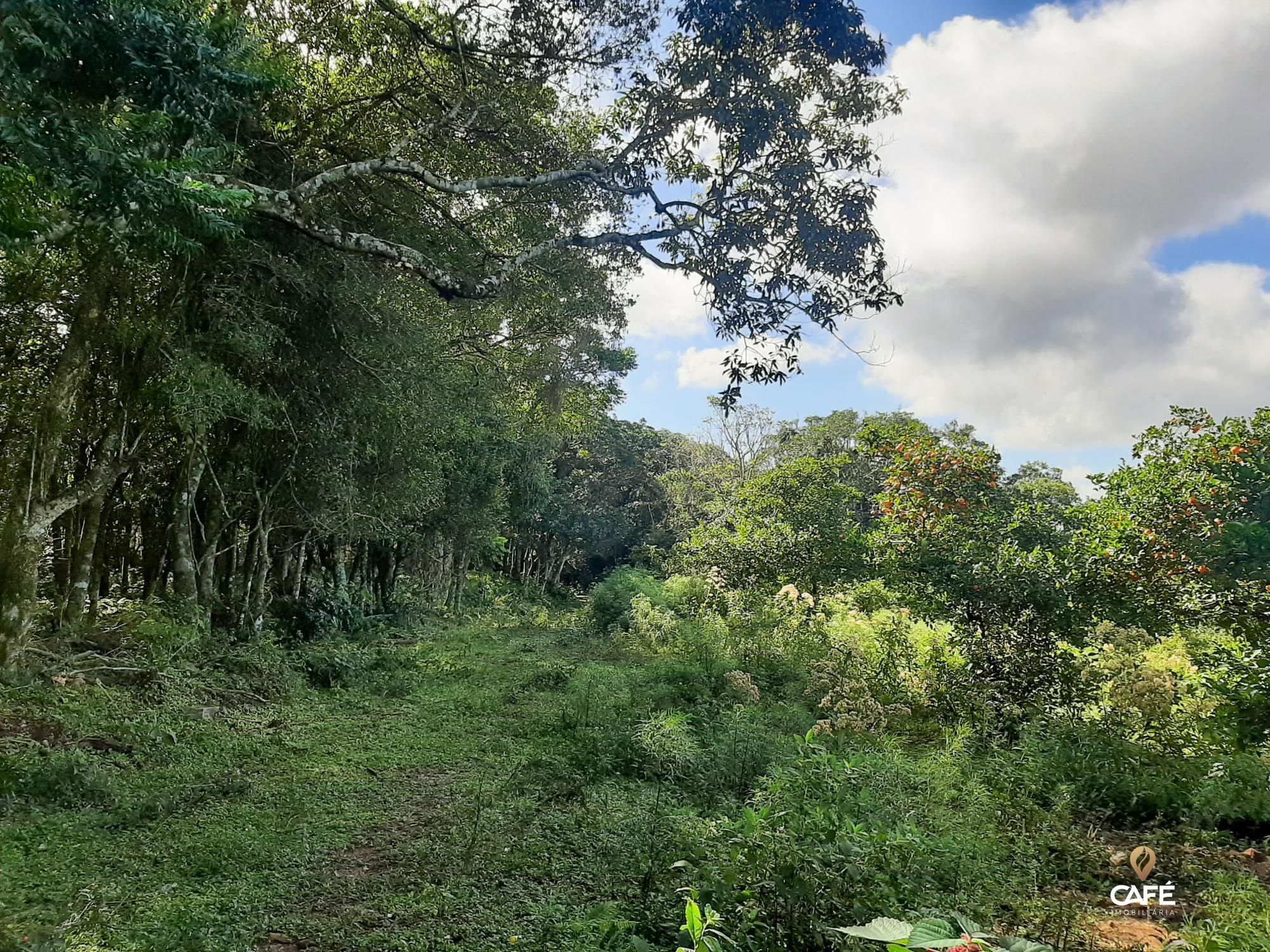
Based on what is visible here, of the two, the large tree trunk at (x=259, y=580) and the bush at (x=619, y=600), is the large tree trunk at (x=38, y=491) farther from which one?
the bush at (x=619, y=600)

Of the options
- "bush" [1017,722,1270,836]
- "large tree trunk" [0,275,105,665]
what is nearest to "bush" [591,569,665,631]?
"bush" [1017,722,1270,836]

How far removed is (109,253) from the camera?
590 centimetres

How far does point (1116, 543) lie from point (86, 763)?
7.72 m

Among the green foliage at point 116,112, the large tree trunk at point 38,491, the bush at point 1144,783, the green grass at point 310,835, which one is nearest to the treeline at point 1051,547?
the bush at point 1144,783

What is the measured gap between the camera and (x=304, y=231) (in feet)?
18.5

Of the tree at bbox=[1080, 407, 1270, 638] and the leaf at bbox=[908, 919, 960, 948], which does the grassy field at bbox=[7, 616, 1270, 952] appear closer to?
the leaf at bbox=[908, 919, 960, 948]

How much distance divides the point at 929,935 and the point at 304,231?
241 inches

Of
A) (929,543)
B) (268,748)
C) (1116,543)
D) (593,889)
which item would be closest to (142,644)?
(268,748)

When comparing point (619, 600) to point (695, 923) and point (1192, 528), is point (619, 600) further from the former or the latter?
point (695, 923)

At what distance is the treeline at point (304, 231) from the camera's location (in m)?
4.05

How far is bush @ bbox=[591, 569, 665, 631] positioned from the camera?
517 inches

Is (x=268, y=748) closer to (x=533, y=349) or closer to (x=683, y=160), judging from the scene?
(x=683, y=160)

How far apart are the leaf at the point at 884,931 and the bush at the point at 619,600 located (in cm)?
1127

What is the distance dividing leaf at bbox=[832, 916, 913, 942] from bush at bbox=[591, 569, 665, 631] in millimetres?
11271
